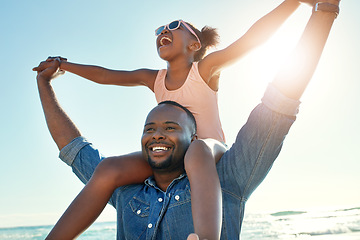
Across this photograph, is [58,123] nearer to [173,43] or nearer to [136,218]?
[136,218]

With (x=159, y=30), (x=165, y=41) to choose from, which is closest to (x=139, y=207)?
(x=165, y=41)

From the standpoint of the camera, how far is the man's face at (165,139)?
2.51 m

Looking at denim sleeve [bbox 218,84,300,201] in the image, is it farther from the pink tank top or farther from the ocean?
the ocean

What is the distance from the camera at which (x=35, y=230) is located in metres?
17.5

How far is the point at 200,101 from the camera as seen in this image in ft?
10.5

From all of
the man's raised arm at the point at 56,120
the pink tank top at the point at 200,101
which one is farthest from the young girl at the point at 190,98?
the man's raised arm at the point at 56,120

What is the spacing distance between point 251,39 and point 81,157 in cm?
158

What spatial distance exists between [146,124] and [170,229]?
2.41 ft

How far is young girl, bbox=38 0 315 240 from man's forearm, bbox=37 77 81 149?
49cm

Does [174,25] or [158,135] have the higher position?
[174,25]

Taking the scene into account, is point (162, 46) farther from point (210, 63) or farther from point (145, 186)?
point (145, 186)

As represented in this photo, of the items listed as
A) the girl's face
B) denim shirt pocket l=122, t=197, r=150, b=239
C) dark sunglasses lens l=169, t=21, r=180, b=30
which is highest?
dark sunglasses lens l=169, t=21, r=180, b=30

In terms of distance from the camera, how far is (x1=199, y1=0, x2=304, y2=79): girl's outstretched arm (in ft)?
8.39

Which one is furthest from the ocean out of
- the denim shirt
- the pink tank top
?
the denim shirt
